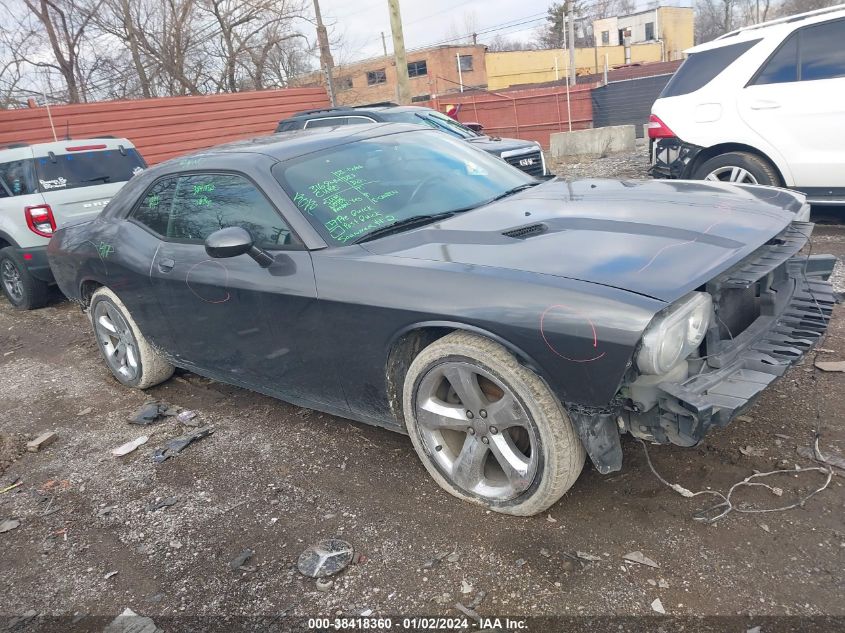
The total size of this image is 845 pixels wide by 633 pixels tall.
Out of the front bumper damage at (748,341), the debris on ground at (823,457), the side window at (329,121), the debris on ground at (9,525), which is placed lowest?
the debris on ground at (9,525)

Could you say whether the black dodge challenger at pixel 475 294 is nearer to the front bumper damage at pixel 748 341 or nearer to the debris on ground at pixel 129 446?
the front bumper damage at pixel 748 341

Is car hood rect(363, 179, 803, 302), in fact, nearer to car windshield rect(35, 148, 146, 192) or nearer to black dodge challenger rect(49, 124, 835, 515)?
black dodge challenger rect(49, 124, 835, 515)

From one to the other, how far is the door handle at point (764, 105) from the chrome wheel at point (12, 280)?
26.0ft

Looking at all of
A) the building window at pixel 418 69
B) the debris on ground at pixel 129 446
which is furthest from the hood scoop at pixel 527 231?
the building window at pixel 418 69

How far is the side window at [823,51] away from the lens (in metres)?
5.52

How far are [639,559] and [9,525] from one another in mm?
3008

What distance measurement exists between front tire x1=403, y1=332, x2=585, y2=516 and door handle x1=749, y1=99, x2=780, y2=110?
4.89 m

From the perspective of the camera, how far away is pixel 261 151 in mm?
3465

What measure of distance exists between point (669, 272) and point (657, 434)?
60 centimetres

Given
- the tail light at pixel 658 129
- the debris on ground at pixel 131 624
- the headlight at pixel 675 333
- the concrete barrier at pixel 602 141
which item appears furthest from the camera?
the concrete barrier at pixel 602 141

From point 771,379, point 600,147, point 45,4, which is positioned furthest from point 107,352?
point 45,4

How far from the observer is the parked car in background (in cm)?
890

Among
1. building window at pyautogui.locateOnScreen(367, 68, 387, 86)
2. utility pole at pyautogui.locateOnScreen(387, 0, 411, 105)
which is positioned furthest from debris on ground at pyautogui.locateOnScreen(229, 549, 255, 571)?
building window at pyautogui.locateOnScreen(367, 68, 387, 86)

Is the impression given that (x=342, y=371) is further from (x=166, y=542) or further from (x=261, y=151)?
(x=261, y=151)
